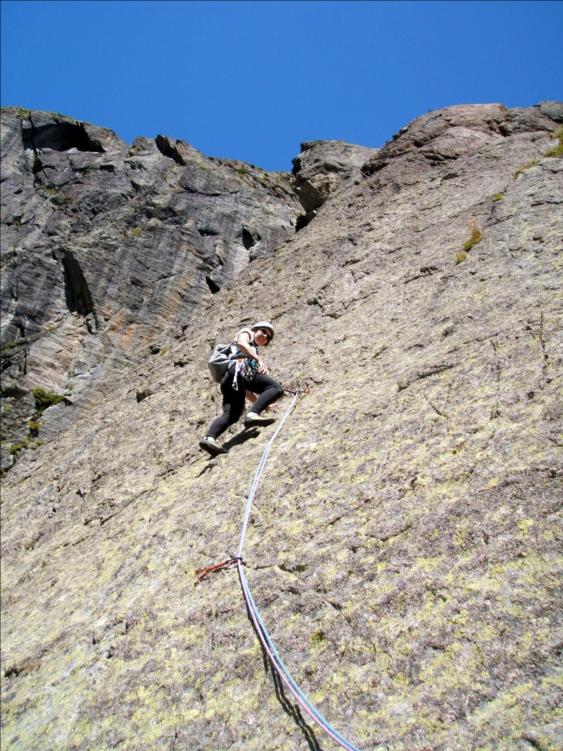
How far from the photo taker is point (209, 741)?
450 cm

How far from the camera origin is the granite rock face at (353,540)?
13.6 feet

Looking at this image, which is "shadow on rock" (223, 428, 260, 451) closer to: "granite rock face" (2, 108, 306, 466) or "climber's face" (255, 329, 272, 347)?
"climber's face" (255, 329, 272, 347)

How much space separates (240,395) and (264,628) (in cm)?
440

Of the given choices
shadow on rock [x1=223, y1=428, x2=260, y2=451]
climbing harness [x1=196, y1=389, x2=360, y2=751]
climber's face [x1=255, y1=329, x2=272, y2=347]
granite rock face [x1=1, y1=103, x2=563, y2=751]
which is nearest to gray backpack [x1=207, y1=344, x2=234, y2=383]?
climber's face [x1=255, y1=329, x2=272, y2=347]

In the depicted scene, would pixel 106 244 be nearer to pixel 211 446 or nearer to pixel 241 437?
pixel 241 437

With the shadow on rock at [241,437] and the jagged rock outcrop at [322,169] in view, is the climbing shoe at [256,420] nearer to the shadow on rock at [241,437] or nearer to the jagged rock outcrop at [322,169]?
the shadow on rock at [241,437]

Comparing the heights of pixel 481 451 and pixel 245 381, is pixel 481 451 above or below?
below

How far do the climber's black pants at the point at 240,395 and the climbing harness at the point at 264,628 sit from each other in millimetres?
974

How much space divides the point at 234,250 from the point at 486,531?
2620cm

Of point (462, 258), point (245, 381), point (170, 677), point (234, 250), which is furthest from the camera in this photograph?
point (234, 250)

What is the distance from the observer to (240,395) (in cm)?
898

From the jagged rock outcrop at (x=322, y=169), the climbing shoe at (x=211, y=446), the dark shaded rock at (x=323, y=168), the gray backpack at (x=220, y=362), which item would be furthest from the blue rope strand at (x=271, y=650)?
the dark shaded rock at (x=323, y=168)

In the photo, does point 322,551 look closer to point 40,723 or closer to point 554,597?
point 554,597

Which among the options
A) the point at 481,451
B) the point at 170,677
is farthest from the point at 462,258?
the point at 170,677
